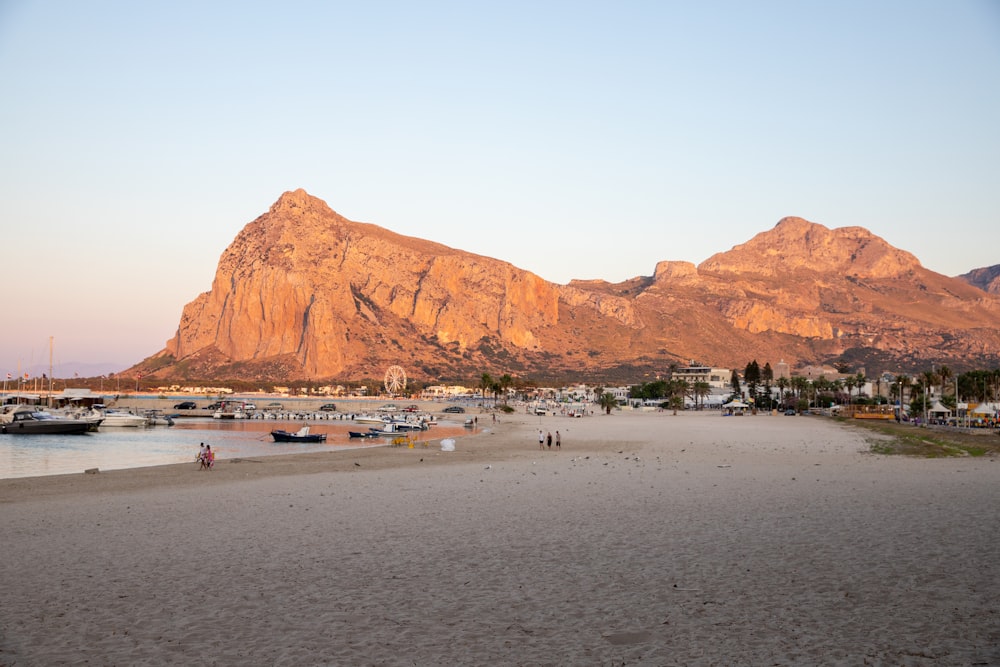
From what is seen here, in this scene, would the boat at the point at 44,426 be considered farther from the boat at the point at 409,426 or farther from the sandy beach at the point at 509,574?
the sandy beach at the point at 509,574

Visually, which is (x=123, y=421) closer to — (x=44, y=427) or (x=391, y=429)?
(x=44, y=427)

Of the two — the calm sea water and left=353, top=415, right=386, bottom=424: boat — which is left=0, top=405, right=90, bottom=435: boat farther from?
left=353, top=415, right=386, bottom=424: boat

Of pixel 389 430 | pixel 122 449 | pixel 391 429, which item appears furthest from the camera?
pixel 391 429

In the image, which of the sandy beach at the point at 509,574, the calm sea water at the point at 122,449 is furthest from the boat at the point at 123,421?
the sandy beach at the point at 509,574

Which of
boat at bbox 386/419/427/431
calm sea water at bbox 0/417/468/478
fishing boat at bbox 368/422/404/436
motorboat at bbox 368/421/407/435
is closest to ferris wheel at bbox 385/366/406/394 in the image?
boat at bbox 386/419/427/431

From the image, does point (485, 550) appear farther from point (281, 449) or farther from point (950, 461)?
point (281, 449)

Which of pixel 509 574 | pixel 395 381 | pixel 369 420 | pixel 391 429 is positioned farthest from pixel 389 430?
pixel 395 381

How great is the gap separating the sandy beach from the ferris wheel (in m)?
169

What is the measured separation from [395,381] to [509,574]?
183376 millimetres

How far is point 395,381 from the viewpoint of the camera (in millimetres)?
192500

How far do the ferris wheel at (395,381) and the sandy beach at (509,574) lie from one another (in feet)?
556

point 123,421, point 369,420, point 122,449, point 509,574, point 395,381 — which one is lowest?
point 369,420

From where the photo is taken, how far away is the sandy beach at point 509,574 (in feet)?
26.2

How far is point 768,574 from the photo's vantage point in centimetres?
1105
